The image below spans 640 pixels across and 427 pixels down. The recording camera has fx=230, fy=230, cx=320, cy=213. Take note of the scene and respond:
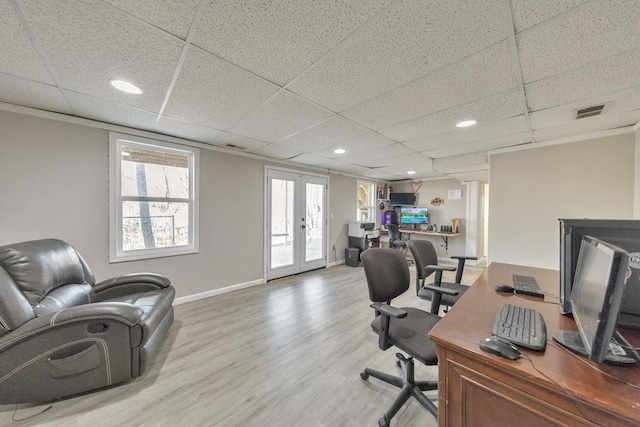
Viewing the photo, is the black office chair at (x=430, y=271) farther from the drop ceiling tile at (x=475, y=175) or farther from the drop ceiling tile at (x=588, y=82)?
the drop ceiling tile at (x=475, y=175)

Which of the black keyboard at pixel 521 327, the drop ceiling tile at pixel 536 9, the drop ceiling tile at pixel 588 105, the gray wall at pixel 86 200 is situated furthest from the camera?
the gray wall at pixel 86 200

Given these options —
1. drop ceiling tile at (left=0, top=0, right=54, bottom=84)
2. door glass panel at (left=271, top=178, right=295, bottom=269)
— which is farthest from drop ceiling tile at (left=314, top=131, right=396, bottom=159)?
drop ceiling tile at (left=0, top=0, right=54, bottom=84)

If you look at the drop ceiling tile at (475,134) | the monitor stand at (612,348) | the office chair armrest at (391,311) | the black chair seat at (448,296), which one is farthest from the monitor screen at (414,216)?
the monitor stand at (612,348)

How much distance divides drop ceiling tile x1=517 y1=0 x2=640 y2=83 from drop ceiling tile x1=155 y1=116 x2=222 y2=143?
2975 millimetres

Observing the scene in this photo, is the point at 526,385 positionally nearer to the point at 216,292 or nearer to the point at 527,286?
the point at 527,286

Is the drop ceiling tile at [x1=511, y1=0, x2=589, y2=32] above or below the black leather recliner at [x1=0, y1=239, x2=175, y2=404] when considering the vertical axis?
above

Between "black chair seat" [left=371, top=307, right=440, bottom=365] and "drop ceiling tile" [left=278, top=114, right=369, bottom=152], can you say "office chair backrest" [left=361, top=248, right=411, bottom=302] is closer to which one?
"black chair seat" [left=371, top=307, right=440, bottom=365]

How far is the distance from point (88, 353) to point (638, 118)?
5323 millimetres

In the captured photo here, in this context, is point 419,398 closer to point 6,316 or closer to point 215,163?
point 6,316

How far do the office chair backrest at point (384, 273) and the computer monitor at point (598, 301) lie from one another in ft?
3.18

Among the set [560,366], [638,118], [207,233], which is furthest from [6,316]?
[638,118]

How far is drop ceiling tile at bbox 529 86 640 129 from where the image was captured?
1.89 metres

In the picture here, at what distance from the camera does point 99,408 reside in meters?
1.54

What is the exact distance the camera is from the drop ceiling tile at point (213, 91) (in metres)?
1.57
